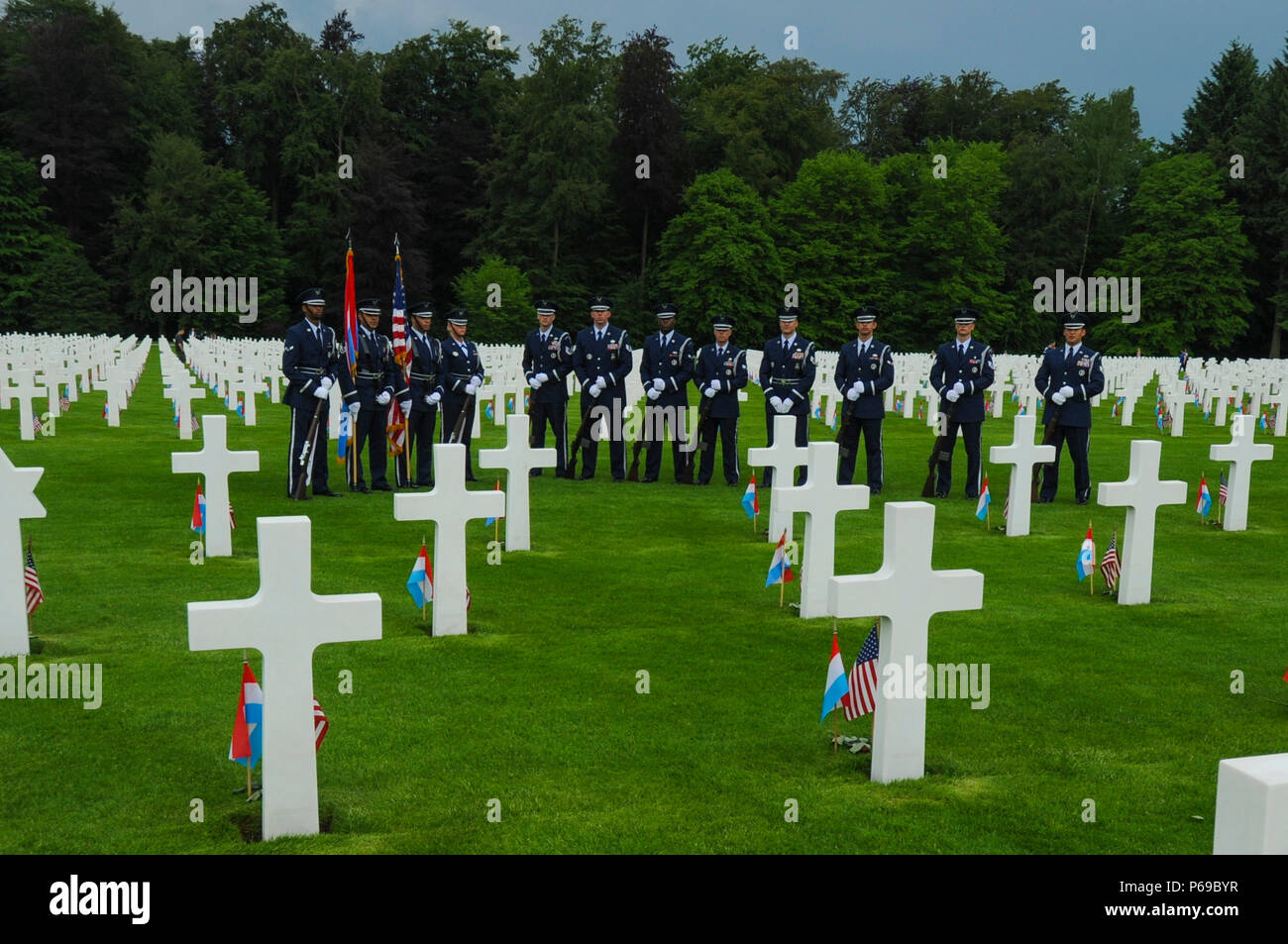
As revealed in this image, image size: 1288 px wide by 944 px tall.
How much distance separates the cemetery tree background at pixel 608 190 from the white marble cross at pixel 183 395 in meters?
31.8

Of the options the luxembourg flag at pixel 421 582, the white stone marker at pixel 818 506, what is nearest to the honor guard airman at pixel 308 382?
the luxembourg flag at pixel 421 582

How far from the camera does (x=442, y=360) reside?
14.1 metres

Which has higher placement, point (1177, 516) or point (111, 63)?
point (111, 63)

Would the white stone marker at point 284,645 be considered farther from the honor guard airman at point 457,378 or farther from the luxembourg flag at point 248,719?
the honor guard airman at point 457,378

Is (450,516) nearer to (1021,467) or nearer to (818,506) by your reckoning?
(818,506)

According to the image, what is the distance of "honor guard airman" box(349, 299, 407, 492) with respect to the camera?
1324 cm

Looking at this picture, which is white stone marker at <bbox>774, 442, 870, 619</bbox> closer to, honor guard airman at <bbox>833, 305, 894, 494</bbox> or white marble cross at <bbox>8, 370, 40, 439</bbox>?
honor guard airman at <bbox>833, 305, 894, 494</bbox>

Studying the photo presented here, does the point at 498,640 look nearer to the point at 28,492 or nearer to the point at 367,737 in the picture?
the point at 367,737

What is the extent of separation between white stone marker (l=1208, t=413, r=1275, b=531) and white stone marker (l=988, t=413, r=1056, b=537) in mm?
1606

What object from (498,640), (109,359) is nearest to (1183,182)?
(109,359)

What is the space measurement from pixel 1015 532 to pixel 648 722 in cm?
651

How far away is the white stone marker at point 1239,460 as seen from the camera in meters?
11.2

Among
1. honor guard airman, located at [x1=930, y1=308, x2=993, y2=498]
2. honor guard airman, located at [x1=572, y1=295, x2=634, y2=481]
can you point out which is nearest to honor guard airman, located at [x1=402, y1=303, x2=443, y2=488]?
honor guard airman, located at [x1=572, y1=295, x2=634, y2=481]

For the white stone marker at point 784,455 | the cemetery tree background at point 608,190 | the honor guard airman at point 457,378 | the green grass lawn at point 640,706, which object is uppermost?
the cemetery tree background at point 608,190
